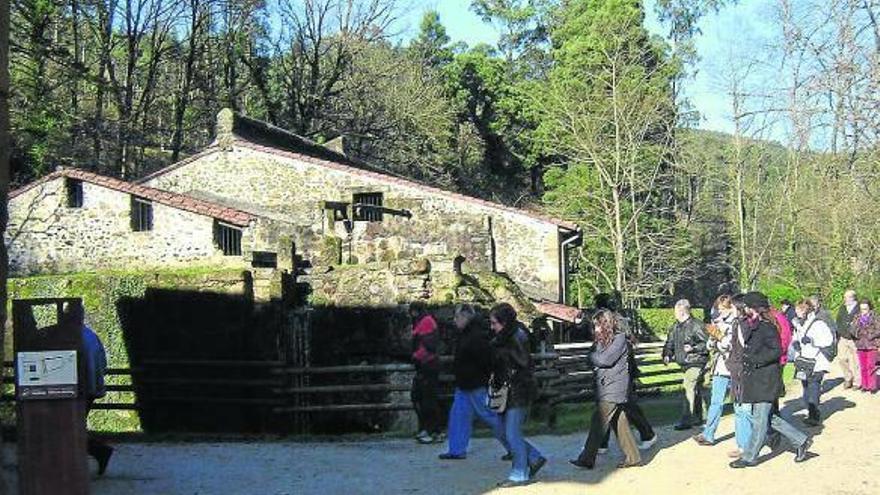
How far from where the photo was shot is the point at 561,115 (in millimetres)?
41531

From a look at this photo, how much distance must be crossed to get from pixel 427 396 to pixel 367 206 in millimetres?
15236

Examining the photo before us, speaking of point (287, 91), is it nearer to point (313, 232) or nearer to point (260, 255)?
point (313, 232)

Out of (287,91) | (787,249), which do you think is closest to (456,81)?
(287,91)

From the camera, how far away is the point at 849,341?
18.9 meters

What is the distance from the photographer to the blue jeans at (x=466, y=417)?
10.9m

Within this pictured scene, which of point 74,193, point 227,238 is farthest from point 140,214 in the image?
point 227,238

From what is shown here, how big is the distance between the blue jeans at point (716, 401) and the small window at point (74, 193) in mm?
18046

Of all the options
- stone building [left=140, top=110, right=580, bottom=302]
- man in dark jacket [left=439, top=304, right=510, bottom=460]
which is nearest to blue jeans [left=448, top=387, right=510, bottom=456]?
man in dark jacket [left=439, top=304, right=510, bottom=460]

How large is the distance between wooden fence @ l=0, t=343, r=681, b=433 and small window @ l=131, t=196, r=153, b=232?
7255 mm

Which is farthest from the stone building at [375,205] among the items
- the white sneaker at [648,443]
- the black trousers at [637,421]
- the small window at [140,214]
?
the black trousers at [637,421]

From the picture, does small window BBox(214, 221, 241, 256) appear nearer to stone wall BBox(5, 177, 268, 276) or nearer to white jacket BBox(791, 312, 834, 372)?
stone wall BBox(5, 177, 268, 276)

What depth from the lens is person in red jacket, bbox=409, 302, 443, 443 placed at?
549 inches

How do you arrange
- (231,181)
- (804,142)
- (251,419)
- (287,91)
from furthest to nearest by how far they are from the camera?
(287,91), (231,181), (804,142), (251,419)

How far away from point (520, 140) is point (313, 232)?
23.9 meters
